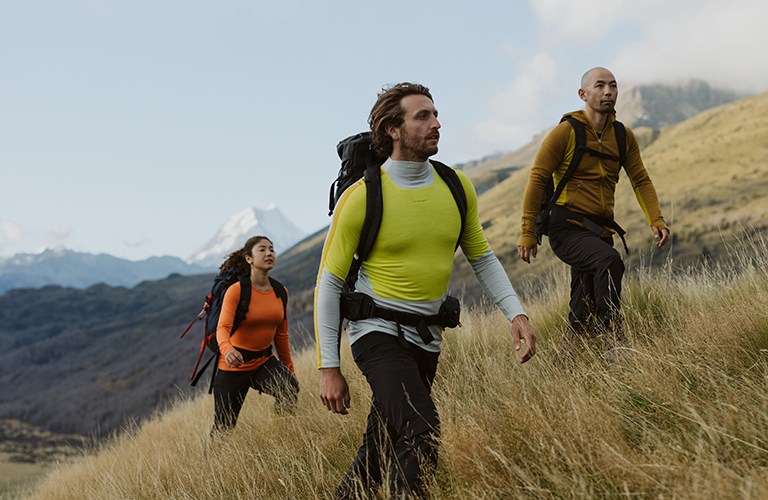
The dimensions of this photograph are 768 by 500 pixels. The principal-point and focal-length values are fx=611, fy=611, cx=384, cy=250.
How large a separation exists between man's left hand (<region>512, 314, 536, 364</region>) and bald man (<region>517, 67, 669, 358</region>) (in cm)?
161

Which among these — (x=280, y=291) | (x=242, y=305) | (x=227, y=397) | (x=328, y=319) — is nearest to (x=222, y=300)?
(x=242, y=305)

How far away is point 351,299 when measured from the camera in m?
2.95

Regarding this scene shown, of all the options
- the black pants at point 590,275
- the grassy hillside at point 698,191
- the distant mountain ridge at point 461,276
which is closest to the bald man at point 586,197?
the black pants at point 590,275

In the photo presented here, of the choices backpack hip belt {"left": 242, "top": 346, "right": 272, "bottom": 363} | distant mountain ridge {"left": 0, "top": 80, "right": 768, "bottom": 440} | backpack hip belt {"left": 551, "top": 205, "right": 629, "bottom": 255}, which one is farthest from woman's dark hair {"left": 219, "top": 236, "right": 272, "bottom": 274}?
distant mountain ridge {"left": 0, "top": 80, "right": 768, "bottom": 440}

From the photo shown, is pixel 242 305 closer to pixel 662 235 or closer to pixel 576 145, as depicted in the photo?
pixel 576 145

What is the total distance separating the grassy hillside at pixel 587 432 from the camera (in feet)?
7.50

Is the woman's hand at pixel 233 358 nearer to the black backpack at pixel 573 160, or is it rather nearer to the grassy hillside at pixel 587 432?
the grassy hillside at pixel 587 432

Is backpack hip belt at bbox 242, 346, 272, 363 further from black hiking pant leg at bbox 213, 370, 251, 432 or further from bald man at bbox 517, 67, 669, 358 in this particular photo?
bald man at bbox 517, 67, 669, 358

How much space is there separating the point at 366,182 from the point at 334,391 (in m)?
1.00

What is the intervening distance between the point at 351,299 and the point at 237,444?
2.56 m

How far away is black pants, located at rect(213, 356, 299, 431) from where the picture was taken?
5.56 metres

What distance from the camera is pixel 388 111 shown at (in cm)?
305

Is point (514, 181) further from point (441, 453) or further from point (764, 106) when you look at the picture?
point (441, 453)

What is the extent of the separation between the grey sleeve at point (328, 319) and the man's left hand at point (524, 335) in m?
0.88
